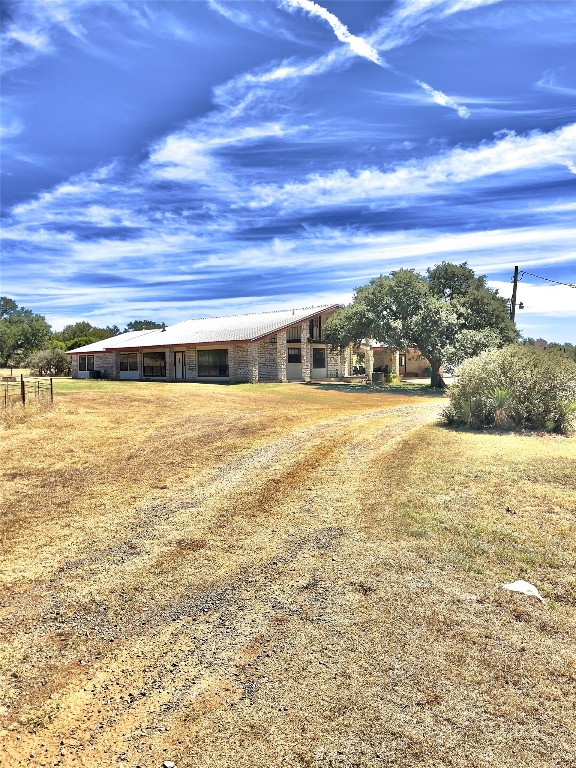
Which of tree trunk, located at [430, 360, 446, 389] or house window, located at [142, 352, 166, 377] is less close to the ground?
house window, located at [142, 352, 166, 377]

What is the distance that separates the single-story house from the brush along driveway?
24529mm

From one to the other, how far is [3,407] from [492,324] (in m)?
27.7

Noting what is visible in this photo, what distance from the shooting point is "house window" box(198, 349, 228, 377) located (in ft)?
120

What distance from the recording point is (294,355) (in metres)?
37.7

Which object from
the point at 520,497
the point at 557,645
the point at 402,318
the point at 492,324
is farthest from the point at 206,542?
the point at 492,324

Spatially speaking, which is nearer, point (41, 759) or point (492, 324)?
point (41, 759)

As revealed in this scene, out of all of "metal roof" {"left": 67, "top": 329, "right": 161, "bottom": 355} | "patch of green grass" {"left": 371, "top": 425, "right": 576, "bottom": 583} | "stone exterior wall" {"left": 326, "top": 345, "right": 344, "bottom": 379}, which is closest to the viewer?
"patch of green grass" {"left": 371, "top": 425, "right": 576, "bottom": 583}

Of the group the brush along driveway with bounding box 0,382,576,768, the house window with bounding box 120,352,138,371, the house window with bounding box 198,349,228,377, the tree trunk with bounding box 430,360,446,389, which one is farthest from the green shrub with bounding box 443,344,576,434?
the house window with bounding box 120,352,138,371

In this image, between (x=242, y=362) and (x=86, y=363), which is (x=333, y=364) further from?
(x=86, y=363)

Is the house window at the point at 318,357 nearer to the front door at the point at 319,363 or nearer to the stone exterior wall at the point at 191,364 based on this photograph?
the front door at the point at 319,363

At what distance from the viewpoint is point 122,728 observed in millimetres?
3643

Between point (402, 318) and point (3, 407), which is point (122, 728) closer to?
point (3, 407)

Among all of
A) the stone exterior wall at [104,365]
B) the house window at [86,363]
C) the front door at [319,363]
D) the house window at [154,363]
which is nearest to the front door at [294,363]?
the front door at [319,363]

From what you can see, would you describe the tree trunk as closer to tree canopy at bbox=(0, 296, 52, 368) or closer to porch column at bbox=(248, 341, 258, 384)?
porch column at bbox=(248, 341, 258, 384)
